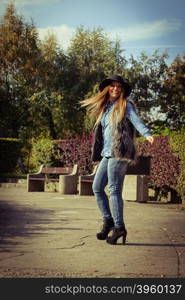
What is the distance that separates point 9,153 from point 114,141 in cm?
2279

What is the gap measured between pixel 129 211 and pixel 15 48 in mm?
23003

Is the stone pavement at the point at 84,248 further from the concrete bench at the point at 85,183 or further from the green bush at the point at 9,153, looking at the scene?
the green bush at the point at 9,153

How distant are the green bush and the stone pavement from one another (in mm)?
18371

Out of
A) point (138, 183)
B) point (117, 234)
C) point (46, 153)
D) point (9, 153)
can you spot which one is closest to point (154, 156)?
point (138, 183)

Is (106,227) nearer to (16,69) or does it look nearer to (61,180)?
(61,180)

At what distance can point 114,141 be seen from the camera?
6.75 meters

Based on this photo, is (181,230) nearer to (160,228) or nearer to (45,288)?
(160,228)

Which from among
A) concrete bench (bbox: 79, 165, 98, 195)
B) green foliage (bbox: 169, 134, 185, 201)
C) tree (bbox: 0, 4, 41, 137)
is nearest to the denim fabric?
green foliage (bbox: 169, 134, 185, 201)

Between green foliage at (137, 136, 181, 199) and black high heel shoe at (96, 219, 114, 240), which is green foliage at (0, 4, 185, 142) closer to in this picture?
green foliage at (137, 136, 181, 199)

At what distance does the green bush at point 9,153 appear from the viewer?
2891 cm

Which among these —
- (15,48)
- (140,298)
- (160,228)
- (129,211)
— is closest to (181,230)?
(160,228)

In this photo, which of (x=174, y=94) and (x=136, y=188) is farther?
(x=174, y=94)

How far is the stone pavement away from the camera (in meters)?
5.32

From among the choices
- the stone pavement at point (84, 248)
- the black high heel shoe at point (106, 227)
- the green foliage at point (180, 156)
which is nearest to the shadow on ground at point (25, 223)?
the stone pavement at point (84, 248)
